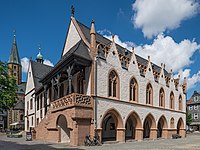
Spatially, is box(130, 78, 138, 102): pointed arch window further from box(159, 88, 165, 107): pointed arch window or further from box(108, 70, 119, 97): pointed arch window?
box(159, 88, 165, 107): pointed arch window

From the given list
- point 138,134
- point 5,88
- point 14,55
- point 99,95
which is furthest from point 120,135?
point 14,55

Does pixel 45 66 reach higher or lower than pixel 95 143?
higher

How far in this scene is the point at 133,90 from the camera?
92.2ft

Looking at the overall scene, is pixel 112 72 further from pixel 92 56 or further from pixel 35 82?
pixel 35 82

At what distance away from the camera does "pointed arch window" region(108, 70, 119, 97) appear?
24.2m

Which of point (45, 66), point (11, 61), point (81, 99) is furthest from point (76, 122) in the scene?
point (11, 61)

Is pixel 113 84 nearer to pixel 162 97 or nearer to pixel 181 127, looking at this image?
pixel 162 97

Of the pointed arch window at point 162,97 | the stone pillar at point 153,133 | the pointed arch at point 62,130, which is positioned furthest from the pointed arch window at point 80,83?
→ the pointed arch window at point 162,97

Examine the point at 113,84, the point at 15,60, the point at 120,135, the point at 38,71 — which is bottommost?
the point at 120,135

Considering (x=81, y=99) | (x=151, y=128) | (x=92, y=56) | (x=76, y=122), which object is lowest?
(x=151, y=128)

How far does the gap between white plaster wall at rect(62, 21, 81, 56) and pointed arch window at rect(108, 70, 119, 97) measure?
5873 mm

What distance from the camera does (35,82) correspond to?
41.8 m

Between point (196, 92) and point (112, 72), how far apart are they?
187 ft

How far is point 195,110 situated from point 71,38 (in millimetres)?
55824
